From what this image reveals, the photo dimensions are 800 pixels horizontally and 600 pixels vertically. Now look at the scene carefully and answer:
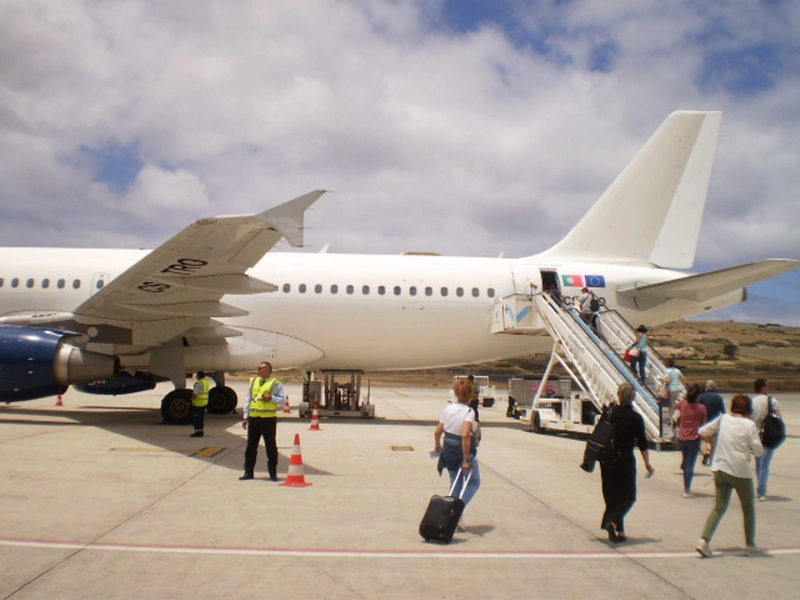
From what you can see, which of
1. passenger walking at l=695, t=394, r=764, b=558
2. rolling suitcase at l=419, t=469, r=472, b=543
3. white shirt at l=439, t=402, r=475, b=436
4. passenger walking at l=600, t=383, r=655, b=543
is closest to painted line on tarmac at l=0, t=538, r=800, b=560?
rolling suitcase at l=419, t=469, r=472, b=543

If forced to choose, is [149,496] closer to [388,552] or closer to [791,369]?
[388,552]

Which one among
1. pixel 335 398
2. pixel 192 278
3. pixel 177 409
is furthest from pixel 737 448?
pixel 335 398

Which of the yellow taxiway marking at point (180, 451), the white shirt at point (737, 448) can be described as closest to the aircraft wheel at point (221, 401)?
the yellow taxiway marking at point (180, 451)

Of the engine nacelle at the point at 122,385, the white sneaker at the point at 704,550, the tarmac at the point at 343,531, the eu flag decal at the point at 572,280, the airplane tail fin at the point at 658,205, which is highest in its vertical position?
the airplane tail fin at the point at 658,205

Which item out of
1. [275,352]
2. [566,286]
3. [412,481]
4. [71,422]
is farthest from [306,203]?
[566,286]

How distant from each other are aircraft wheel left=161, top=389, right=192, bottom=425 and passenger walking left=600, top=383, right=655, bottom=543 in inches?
424

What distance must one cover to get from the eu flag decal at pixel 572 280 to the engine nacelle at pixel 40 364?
11.6m

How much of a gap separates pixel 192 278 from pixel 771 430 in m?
10.1

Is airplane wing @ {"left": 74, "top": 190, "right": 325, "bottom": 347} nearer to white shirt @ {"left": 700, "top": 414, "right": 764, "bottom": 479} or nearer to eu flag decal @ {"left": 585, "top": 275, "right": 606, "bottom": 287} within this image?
white shirt @ {"left": 700, "top": 414, "right": 764, "bottom": 479}

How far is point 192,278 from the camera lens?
12523 mm

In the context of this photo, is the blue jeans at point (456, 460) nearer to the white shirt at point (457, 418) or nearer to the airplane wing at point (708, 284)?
the white shirt at point (457, 418)

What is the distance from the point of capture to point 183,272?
39.8 feet

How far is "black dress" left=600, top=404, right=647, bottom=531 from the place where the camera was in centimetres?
613

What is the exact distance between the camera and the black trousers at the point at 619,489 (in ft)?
20.1
